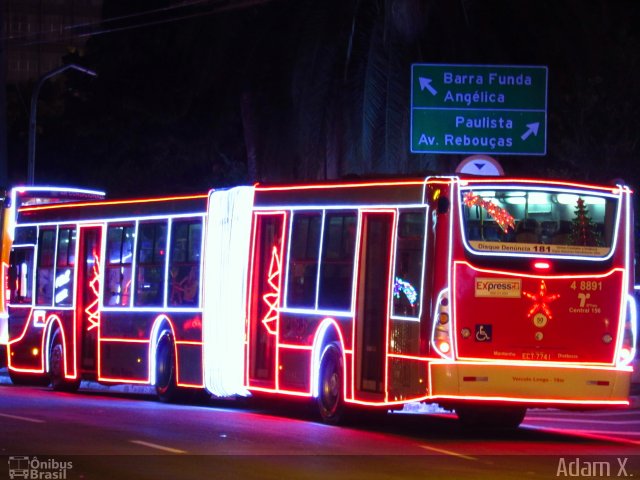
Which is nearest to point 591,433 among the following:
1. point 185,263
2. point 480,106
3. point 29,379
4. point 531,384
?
point 531,384

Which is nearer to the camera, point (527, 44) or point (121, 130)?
point (527, 44)

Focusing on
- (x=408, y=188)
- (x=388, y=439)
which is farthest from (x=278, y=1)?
(x=388, y=439)

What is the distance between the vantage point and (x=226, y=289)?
21281 millimetres

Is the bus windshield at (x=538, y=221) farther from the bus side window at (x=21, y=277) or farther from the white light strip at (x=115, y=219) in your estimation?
the bus side window at (x=21, y=277)

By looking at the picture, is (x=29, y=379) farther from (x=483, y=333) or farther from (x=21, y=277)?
(x=483, y=333)

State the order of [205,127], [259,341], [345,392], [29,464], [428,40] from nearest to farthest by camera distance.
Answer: [29,464] < [345,392] < [259,341] < [428,40] < [205,127]

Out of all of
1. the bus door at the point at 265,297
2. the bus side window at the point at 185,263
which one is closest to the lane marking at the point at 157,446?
the bus door at the point at 265,297

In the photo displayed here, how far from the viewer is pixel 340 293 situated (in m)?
18.7

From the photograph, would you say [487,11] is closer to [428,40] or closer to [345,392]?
[428,40]

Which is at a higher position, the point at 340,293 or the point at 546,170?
the point at 546,170

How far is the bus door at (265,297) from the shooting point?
20141 mm

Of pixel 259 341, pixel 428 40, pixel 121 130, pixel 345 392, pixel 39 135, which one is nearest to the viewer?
pixel 345 392

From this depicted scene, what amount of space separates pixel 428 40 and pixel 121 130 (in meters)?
18.3

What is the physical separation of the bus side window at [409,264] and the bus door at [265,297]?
2955 mm
